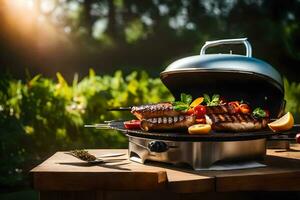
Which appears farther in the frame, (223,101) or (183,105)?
(223,101)

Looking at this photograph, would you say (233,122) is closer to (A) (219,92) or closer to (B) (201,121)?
(B) (201,121)

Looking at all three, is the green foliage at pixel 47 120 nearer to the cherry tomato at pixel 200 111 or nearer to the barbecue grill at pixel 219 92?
the barbecue grill at pixel 219 92

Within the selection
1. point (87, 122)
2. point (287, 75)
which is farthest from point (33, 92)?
→ point (287, 75)

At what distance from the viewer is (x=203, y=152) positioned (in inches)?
97.6

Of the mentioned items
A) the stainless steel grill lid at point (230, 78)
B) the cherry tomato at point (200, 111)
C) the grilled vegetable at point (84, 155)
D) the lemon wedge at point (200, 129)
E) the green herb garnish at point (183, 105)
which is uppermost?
the stainless steel grill lid at point (230, 78)

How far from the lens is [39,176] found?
2.47 meters

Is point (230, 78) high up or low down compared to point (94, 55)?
down

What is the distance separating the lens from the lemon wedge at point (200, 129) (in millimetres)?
2488

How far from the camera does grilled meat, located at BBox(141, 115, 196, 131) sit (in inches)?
101

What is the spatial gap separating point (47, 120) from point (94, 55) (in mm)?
11213

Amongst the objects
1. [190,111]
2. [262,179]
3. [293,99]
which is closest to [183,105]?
[190,111]

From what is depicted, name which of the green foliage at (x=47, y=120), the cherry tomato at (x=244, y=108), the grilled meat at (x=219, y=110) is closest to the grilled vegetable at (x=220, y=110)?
the grilled meat at (x=219, y=110)

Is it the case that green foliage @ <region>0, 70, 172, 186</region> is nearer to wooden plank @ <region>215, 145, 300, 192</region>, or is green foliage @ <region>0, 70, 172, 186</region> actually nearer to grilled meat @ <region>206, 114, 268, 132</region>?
grilled meat @ <region>206, 114, 268, 132</region>

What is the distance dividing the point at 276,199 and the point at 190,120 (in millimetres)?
1267
